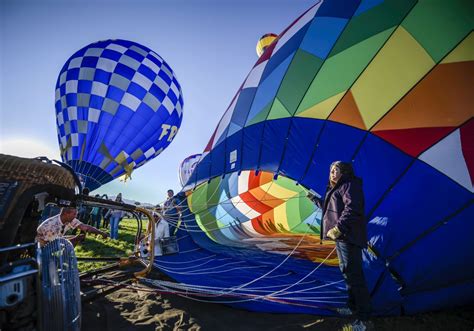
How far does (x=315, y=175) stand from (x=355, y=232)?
4.03 ft

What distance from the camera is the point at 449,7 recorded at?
283cm

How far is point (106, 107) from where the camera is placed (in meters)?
8.58

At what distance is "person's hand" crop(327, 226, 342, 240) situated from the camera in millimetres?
2193

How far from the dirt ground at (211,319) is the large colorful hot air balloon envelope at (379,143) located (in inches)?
4.0

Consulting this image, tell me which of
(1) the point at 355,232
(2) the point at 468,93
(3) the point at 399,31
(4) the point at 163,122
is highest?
(4) the point at 163,122

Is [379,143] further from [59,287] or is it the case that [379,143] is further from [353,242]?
[59,287]

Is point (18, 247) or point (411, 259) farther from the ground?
point (18, 247)

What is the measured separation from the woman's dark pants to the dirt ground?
221 millimetres

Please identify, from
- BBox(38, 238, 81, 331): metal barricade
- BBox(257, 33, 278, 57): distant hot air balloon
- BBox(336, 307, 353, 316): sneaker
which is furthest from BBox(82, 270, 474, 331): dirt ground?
BBox(257, 33, 278, 57): distant hot air balloon

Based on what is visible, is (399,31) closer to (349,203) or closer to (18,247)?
(349,203)

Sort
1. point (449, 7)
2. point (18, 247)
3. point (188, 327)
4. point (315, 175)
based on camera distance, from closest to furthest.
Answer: point (18, 247) → point (188, 327) → point (449, 7) → point (315, 175)

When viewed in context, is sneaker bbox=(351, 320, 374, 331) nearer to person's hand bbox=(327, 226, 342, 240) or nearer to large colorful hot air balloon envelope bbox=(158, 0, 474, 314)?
large colorful hot air balloon envelope bbox=(158, 0, 474, 314)

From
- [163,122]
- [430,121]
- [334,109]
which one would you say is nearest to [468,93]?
[430,121]

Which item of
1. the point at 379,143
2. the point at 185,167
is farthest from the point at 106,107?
the point at 185,167
